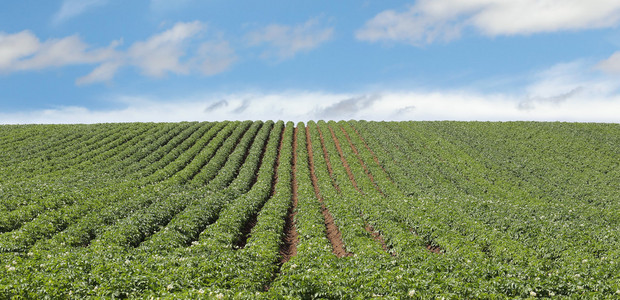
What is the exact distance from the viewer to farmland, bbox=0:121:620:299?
32.2 ft

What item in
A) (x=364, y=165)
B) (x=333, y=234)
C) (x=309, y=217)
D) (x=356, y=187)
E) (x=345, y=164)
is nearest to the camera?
(x=333, y=234)

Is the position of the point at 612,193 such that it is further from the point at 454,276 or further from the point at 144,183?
the point at 144,183

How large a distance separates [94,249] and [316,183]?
810 inches

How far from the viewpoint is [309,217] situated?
63.4 feet

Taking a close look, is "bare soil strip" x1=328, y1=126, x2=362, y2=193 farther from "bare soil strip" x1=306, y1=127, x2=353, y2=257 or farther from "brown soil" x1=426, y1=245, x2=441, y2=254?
"brown soil" x1=426, y1=245, x2=441, y2=254

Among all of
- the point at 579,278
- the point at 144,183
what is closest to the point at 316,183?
the point at 144,183

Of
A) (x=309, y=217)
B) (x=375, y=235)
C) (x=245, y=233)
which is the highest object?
(x=309, y=217)

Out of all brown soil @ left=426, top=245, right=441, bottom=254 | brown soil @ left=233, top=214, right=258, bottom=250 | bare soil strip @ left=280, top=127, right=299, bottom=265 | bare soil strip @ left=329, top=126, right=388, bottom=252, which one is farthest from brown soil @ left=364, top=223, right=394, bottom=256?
brown soil @ left=233, top=214, right=258, bottom=250

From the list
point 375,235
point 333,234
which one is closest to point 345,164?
point 333,234

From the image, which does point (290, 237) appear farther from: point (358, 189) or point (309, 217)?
point (358, 189)

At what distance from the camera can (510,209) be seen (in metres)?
21.1

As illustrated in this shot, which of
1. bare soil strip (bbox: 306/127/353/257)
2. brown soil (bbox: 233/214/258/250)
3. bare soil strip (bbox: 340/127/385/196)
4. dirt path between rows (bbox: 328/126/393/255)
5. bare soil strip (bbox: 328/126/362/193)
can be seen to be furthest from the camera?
bare soil strip (bbox: 328/126/362/193)

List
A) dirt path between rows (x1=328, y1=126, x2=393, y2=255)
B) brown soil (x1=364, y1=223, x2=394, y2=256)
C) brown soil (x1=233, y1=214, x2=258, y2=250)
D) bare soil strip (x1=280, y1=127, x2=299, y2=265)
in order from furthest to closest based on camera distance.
Result: dirt path between rows (x1=328, y1=126, x2=393, y2=255), brown soil (x1=364, y1=223, x2=394, y2=256), brown soil (x1=233, y1=214, x2=258, y2=250), bare soil strip (x1=280, y1=127, x2=299, y2=265)

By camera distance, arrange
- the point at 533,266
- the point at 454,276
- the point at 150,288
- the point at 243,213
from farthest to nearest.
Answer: the point at 243,213, the point at 533,266, the point at 454,276, the point at 150,288
